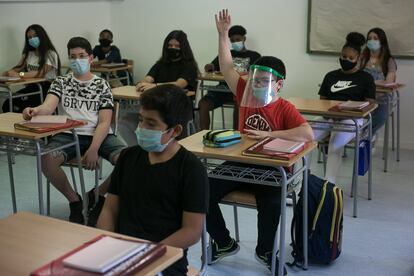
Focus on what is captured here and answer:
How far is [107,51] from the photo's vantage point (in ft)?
22.1

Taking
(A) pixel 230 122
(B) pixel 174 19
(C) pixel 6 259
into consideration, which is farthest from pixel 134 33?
(C) pixel 6 259

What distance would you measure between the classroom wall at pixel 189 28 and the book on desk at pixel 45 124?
298 cm

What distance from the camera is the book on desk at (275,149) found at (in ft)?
8.15

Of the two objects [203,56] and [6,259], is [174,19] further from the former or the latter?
[6,259]

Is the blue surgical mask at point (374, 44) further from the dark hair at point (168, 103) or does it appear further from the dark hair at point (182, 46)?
the dark hair at point (168, 103)

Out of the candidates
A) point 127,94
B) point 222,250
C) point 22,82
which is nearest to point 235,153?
point 222,250

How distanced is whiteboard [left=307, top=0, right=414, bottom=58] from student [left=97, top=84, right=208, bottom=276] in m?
4.12

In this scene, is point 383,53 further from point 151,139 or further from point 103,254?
point 103,254

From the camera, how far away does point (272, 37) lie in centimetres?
614

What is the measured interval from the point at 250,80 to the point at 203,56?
3.81 m

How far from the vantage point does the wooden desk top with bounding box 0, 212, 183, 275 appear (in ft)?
4.67

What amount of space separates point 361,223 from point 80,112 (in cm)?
195

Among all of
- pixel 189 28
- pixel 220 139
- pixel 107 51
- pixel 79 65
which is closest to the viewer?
pixel 220 139

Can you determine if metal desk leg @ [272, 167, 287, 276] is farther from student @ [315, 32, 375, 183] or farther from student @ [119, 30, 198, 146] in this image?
student @ [119, 30, 198, 146]
